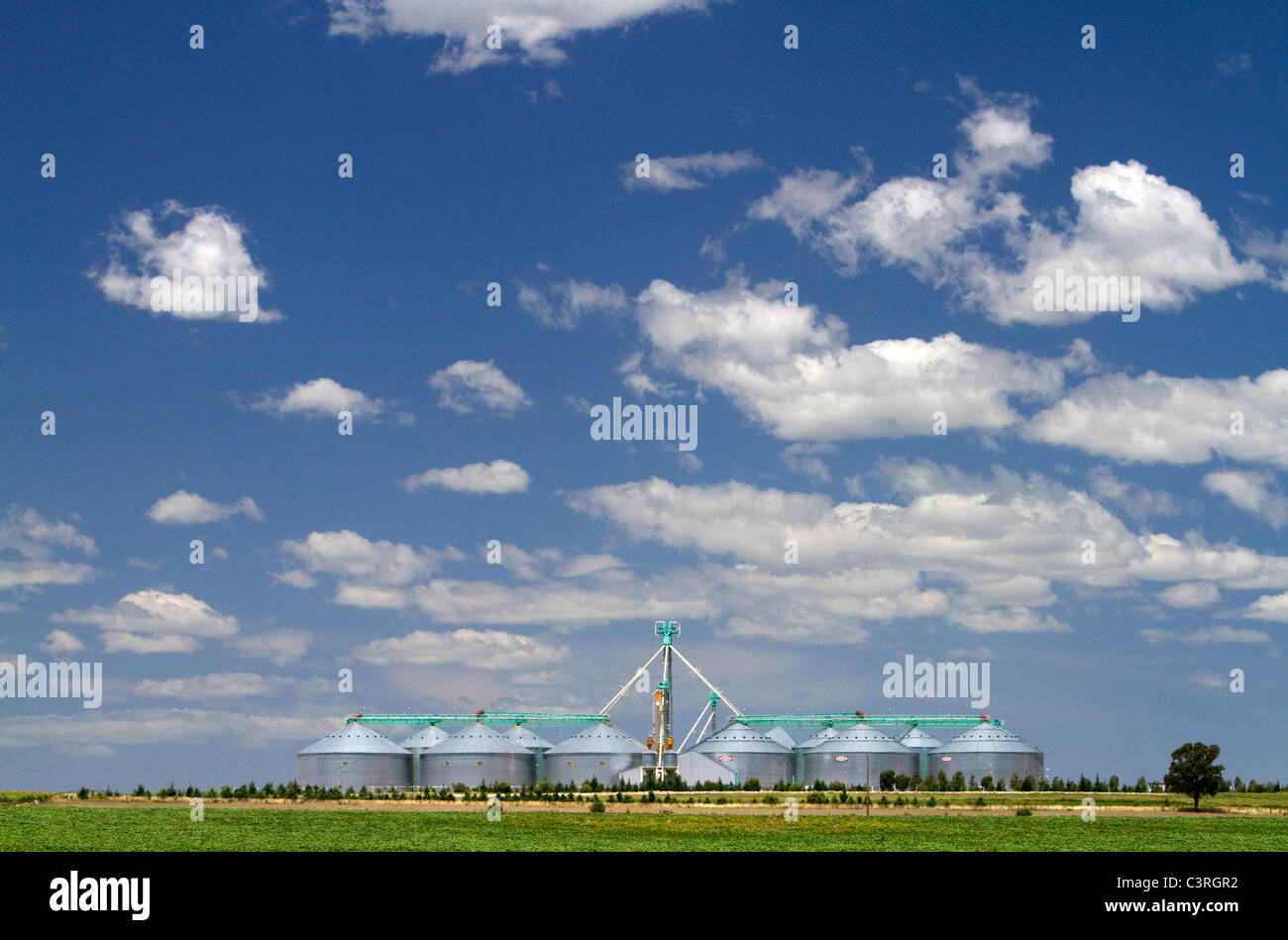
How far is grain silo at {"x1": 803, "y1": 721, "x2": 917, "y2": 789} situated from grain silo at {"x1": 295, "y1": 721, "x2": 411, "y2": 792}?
4673 centimetres

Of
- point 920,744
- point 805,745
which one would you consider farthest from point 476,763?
point 920,744

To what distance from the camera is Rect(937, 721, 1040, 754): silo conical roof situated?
492ft

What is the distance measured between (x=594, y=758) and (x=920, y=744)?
A: 43.4m

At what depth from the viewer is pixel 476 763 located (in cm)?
14475

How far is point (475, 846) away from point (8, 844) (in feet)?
72.2

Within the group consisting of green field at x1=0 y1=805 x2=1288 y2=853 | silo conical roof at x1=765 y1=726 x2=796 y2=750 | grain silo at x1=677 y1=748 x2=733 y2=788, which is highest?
green field at x1=0 y1=805 x2=1288 y2=853

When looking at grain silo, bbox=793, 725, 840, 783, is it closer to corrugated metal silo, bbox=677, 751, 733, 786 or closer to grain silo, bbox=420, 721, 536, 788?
corrugated metal silo, bbox=677, 751, 733, 786

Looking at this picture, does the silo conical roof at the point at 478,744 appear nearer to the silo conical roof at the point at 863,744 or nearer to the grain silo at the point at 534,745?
the grain silo at the point at 534,745

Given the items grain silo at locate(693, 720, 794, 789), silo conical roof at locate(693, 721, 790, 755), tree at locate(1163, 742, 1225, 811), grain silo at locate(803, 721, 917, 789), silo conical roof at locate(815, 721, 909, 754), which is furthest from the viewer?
silo conical roof at locate(815, 721, 909, 754)

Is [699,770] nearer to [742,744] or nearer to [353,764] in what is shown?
[742,744]

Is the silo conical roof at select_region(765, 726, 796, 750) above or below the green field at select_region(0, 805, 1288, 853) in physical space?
below

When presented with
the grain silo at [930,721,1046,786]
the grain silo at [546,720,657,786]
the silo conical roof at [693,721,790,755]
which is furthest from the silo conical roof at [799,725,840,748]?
the grain silo at [546,720,657,786]
